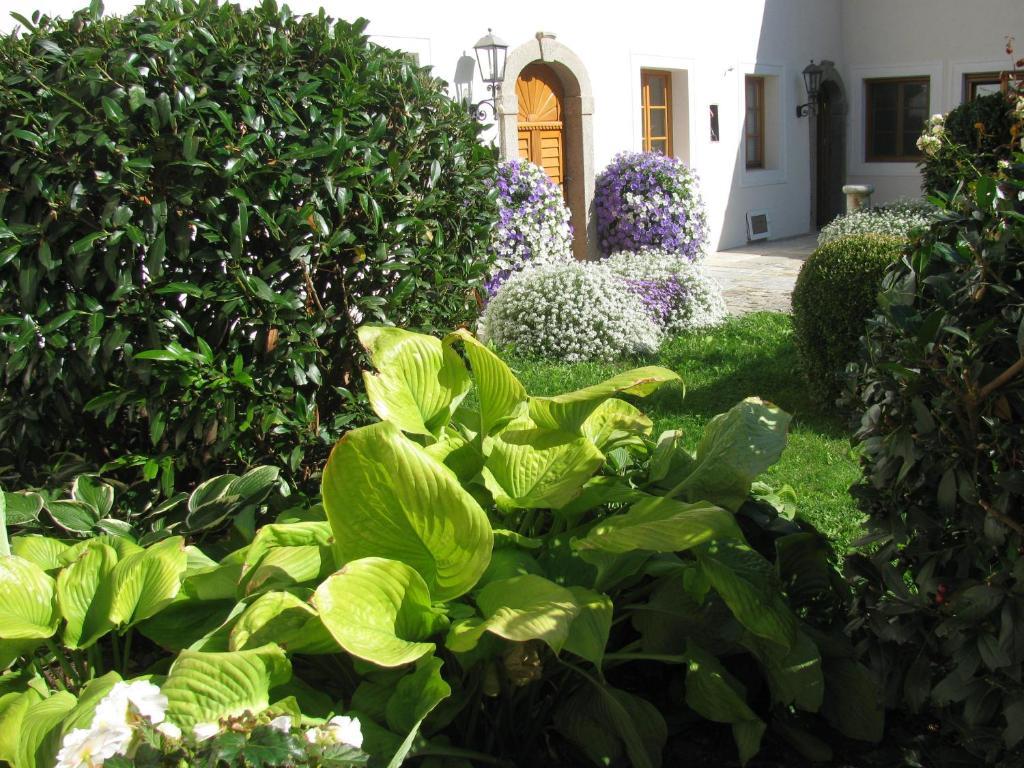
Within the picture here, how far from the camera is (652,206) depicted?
10.8m

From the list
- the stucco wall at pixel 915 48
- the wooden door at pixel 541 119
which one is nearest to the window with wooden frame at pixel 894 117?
the stucco wall at pixel 915 48

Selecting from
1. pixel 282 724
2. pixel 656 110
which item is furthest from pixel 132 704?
pixel 656 110

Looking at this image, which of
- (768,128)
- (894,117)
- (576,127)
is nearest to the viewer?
(576,127)

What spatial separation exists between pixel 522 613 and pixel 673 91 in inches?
464

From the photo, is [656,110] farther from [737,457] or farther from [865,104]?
[737,457]

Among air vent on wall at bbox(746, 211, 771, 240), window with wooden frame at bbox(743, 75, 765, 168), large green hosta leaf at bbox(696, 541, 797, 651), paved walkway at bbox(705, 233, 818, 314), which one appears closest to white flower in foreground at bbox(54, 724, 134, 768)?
large green hosta leaf at bbox(696, 541, 797, 651)

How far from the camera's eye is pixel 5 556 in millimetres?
2240

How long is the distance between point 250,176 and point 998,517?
2086mm

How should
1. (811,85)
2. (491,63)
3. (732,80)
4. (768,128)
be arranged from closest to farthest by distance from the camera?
(491,63)
(732,80)
(811,85)
(768,128)

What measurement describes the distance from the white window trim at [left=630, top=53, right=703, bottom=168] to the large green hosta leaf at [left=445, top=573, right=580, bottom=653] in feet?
33.7

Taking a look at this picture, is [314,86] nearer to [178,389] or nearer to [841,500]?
[178,389]

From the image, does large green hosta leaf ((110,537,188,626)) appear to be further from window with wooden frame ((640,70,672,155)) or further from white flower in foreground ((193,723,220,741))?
window with wooden frame ((640,70,672,155))

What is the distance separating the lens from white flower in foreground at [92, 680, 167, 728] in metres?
1.56

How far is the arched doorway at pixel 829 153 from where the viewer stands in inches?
623
